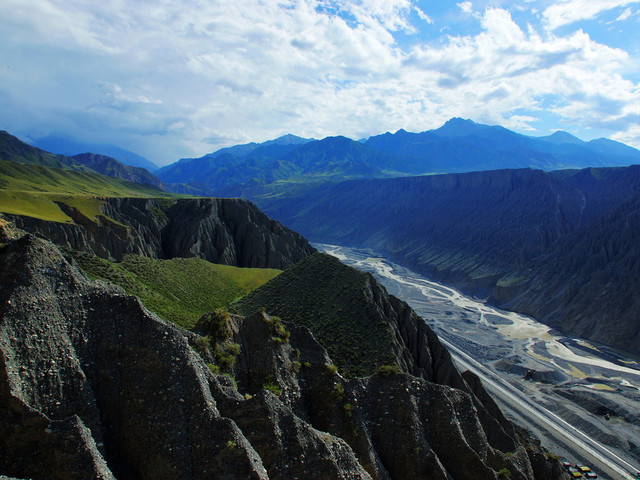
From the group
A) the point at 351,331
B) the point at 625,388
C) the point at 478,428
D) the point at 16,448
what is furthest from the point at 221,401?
the point at 625,388

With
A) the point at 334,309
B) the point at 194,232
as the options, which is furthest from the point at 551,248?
the point at 334,309

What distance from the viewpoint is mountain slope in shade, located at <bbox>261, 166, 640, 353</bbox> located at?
314ft

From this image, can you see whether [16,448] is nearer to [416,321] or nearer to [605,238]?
[416,321]

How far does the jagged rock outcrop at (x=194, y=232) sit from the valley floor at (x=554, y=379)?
1647 inches

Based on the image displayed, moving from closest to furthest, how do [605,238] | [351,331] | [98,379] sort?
1. [98,379]
2. [351,331]
3. [605,238]

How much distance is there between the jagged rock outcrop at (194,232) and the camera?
2948 inches

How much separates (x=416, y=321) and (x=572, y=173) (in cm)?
17125

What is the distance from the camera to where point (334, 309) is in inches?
1654

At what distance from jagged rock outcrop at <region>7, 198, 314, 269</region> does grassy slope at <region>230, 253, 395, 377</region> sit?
33571 mm

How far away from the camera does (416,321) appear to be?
4088cm

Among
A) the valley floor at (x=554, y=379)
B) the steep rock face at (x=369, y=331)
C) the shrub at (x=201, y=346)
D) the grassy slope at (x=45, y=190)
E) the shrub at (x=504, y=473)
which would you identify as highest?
the grassy slope at (x=45, y=190)

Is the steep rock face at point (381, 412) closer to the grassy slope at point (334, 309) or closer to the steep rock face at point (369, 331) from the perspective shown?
the steep rock face at point (369, 331)

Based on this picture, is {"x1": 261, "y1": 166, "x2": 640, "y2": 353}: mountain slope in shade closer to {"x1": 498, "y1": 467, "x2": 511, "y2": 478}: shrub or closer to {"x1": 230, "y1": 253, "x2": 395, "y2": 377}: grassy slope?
{"x1": 230, "y1": 253, "x2": 395, "y2": 377}: grassy slope

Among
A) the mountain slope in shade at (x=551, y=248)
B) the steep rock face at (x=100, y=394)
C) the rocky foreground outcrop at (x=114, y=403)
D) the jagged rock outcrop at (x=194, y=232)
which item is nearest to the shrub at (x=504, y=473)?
the rocky foreground outcrop at (x=114, y=403)
